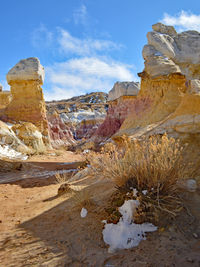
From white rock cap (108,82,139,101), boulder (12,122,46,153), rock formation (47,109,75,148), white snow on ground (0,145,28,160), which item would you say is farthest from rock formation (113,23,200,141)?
rock formation (47,109,75,148)

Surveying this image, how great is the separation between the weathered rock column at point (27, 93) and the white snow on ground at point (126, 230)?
39.3 feet

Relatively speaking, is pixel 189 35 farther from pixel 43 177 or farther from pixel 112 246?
pixel 112 246

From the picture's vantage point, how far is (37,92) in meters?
13.8

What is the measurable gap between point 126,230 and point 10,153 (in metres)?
8.05

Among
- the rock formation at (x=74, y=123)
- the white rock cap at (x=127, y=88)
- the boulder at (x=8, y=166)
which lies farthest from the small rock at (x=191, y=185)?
the rock formation at (x=74, y=123)

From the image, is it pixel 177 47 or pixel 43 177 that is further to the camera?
pixel 177 47

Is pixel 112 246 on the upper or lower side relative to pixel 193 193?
lower

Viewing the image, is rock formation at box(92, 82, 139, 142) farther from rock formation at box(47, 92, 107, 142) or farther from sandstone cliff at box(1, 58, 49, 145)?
sandstone cliff at box(1, 58, 49, 145)

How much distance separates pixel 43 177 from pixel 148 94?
21.1 ft

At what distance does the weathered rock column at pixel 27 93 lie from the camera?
13.2 metres

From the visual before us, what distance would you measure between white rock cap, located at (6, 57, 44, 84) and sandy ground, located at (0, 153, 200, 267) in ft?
40.5

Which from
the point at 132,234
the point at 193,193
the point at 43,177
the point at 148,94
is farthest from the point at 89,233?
the point at 148,94

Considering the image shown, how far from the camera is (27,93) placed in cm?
1362

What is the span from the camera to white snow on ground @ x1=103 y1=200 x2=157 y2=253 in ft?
5.49
